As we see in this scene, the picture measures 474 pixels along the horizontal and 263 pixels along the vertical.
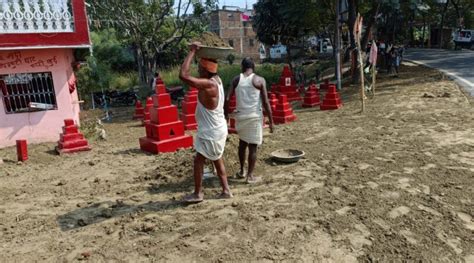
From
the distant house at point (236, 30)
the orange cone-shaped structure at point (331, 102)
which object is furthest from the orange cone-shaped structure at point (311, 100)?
the distant house at point (236, 30)

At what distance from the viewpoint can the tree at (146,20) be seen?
18.5 metres

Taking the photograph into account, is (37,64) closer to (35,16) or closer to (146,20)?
(35,16)

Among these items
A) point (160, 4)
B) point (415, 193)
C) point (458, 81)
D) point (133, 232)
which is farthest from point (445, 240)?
point (160, 4)

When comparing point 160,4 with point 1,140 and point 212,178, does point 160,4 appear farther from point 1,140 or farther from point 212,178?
point 212,178

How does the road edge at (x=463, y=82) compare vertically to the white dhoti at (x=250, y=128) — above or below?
below

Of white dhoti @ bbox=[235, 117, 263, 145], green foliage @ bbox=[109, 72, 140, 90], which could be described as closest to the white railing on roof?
white dhoti @ bbox=[235, 117, 263, 145]

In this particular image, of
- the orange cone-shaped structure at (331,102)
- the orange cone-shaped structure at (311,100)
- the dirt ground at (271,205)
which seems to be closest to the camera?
the dirt ground at (271,205)

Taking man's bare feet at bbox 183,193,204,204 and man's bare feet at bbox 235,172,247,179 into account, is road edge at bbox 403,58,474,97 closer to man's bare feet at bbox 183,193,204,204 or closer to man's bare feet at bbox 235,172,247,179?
man's bare feet at bbox 235,172,247,179

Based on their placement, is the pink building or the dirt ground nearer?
the dirt ground

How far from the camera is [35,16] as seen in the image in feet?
30.9

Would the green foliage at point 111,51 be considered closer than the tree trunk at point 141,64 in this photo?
No

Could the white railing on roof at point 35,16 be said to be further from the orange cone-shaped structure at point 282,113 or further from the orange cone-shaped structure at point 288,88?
the orange cone-shaped structure at point 288,88

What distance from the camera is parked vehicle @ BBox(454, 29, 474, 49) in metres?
32.3

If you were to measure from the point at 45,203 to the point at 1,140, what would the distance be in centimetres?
512
